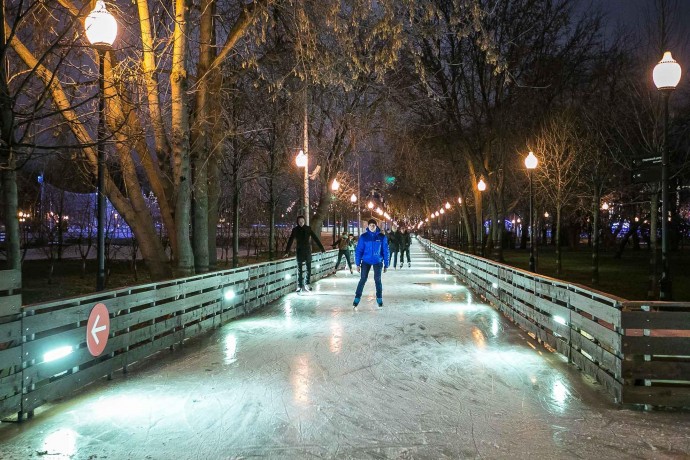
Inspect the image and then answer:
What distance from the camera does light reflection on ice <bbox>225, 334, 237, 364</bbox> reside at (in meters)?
8.70

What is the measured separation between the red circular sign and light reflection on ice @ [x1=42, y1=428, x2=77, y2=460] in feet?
5.55

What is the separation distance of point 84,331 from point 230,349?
2839 millimetres

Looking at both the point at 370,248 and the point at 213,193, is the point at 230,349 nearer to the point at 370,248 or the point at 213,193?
the point at 370,248

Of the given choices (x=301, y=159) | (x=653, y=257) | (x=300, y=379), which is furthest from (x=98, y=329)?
(x=301, y=159)

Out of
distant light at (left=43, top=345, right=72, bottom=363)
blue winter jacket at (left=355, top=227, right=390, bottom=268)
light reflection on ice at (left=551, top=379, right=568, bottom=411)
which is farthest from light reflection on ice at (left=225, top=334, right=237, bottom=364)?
blue winter jacket at (left=355, top=227, right=390, bottom=268)

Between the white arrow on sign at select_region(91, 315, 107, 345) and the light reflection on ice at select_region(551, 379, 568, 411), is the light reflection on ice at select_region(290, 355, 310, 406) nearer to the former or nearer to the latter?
the white arrow on sign at select_region(91, 315, 107, 345)

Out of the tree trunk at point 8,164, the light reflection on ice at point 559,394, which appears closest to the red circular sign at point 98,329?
the tree trunk at point 8,164

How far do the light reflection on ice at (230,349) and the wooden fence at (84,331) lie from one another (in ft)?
2.28

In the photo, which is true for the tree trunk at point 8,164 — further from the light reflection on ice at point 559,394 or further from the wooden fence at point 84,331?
the light reflection on ice at point 559,394

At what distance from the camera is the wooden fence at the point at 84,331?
5.81 metres

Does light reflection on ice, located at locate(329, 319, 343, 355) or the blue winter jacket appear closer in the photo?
light reflection on ice, located at locate(329, 319, 343, 355)

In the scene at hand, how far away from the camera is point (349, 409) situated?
6156 millimetres

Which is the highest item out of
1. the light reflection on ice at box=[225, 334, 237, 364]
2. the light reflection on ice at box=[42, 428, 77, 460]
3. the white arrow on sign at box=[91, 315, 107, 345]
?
the white arrow on sign at box=[91, 315, 107, 345]

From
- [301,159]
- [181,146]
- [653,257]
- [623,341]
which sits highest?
[301,159]
